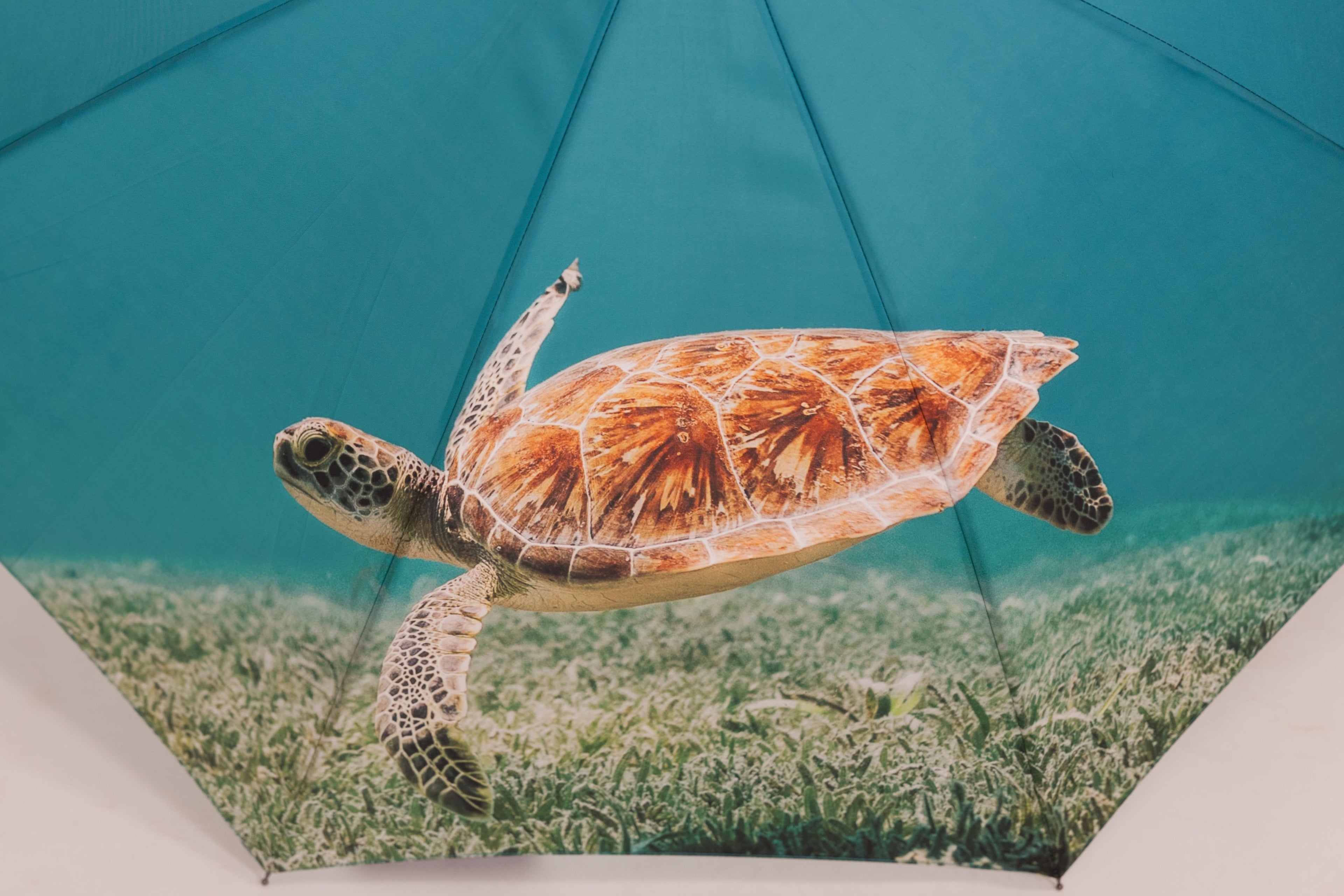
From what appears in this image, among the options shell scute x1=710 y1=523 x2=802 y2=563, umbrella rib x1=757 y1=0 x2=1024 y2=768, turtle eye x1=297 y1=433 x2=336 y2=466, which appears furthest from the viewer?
shell scute x1=710 y1=523 x2=802 y2=563

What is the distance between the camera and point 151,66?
5.35 feet

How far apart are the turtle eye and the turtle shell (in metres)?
0.25

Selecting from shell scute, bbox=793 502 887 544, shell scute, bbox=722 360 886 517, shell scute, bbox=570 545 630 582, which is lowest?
shell scute, bbox=570 545 630 582

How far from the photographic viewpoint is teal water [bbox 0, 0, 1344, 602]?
1.58 meters

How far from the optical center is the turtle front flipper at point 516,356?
67.2 inches

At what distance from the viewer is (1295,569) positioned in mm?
1905

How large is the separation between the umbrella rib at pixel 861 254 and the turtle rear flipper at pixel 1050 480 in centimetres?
9

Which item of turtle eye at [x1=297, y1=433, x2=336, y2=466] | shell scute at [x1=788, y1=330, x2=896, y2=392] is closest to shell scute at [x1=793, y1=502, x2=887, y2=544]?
shell scute at [x1=788, y1=330, x2=896, y2=392]

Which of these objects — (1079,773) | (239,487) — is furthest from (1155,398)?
(239,487)

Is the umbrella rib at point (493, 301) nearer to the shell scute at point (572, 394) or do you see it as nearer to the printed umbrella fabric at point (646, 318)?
the printed umbrella fabric at point (646, 318)

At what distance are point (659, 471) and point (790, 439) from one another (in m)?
0.24

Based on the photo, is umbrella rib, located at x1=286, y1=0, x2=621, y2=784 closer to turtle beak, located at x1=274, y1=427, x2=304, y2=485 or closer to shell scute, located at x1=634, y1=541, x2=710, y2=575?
turtle beak, located at x1=274, y1=427, x2=304, y2=485

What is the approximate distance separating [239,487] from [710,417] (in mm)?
806

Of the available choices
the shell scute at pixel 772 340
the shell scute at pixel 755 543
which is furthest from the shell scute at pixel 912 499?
the shell scute at pixel 772 340
